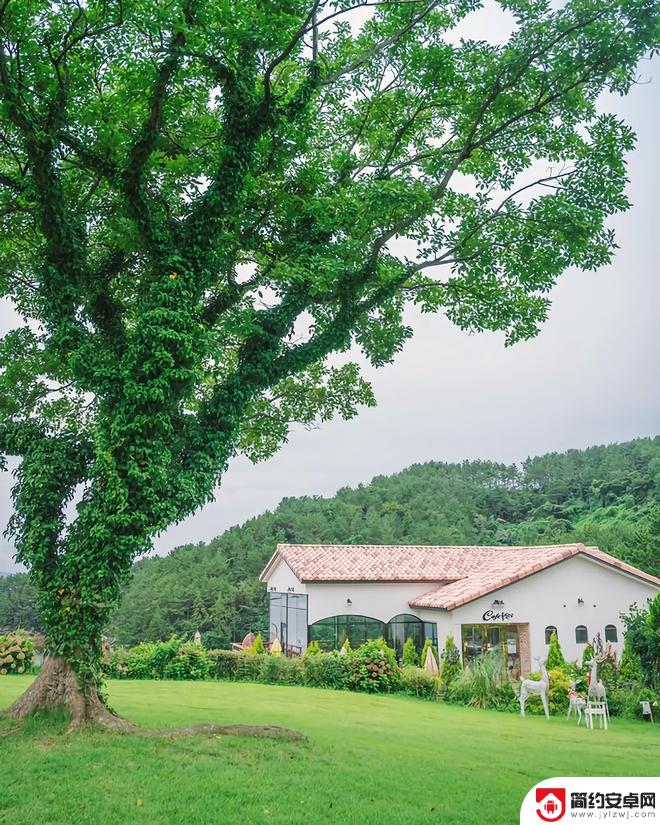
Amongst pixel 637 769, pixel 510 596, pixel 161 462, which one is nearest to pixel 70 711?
pixel 161 462

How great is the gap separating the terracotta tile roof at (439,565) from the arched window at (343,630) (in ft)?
4.46

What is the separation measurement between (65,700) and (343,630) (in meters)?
16.2

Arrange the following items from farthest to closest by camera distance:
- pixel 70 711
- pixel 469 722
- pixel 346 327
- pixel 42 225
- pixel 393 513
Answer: pixel 393 513 < pixel 469 722 < pixel 346 327 < pixel 42 225 < pixel 70 711

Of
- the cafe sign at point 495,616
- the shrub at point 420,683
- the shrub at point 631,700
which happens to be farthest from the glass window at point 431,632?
the shrub at point 631,700

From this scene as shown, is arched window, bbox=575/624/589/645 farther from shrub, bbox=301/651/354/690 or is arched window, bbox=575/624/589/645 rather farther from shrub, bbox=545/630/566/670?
shrub, bbox=301/651/354/690

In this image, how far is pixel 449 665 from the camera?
1811 cm

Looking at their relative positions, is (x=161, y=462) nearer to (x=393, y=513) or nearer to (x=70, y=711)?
(x=70, y=711)

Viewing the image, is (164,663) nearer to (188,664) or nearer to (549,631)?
(188,664)

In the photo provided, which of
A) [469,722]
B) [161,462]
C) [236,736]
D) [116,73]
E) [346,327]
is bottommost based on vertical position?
[469,722]

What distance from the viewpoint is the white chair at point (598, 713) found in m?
13.4

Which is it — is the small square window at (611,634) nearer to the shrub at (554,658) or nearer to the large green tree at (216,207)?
the shrub at (554,658)

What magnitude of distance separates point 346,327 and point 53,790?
7.23 meters

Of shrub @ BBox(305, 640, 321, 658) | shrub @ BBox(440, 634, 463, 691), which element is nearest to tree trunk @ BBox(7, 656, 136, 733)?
shrub @ BBox(440, 634, 463, 691)

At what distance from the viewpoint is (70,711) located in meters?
8.51
